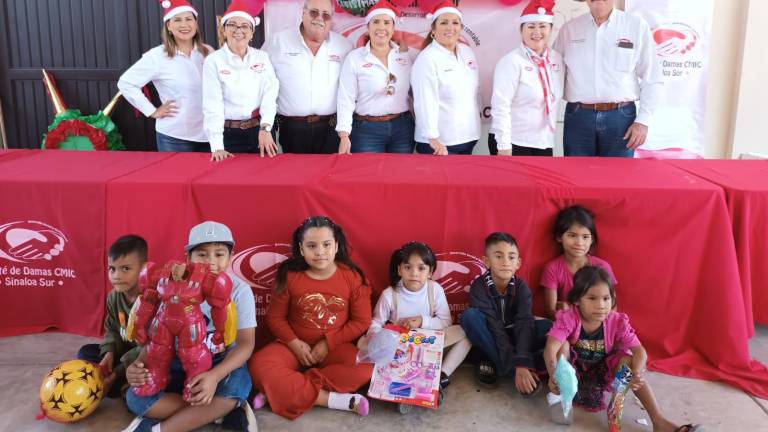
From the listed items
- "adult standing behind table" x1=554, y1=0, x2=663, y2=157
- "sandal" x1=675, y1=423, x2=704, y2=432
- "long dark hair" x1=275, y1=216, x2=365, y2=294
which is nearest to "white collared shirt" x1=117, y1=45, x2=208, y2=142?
"long dark hair" x1=275, y1=216, x2=365, y2=294

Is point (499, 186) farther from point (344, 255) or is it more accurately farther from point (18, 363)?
point (18, 363)

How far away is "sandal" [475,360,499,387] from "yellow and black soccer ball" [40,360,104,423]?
1.37 metres

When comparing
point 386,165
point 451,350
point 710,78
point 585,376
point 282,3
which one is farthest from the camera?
point 710,78

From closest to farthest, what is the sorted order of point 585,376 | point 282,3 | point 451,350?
point 585,376 → point 451,350 → point 282,3

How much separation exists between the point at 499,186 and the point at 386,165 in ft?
1.96

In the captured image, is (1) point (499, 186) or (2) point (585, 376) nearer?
(2) point (585, 376)

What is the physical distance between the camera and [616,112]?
3.51m

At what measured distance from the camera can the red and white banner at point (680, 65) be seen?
15.0 feet

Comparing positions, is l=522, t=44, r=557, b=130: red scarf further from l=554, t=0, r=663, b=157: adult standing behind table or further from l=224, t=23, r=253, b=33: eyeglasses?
l=224, t=23, r=253, b=33: eyeglasses

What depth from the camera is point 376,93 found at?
3.62m

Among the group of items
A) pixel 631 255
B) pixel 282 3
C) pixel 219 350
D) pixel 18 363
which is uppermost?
pixel 282 3

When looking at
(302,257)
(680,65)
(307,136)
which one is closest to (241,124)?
(307,136)

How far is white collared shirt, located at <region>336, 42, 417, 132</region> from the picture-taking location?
11.7 ft

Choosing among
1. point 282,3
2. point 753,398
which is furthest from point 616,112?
point 282,3
